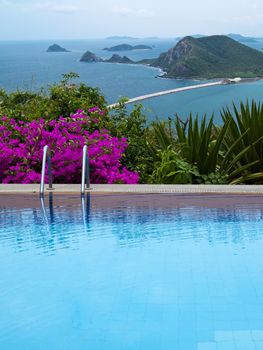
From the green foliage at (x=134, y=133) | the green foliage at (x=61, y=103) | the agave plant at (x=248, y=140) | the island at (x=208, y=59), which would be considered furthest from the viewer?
the island at (x=208, y=59)

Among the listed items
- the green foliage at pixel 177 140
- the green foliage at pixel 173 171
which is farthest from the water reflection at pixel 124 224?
the green foliage at pixel 177 140

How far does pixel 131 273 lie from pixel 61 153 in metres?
2.47

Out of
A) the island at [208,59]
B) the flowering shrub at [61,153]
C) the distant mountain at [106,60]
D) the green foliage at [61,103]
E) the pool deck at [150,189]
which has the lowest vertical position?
the distant mountain at [106,60]

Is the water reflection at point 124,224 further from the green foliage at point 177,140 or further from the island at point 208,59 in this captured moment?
the island at point 208,59

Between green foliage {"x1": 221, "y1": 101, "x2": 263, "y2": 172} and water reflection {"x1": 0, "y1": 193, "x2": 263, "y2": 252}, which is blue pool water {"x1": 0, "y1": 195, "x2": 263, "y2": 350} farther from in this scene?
green foliage {"x1": 221, "y1": 101, "x2": 263, "y2": 172}

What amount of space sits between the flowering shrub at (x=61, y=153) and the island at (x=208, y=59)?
24.4m

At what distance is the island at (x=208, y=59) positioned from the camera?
32406 mm


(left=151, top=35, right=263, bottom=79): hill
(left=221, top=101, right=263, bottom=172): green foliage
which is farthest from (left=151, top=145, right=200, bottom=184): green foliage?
(left=151, top=35, right=263, bottom=79): hill

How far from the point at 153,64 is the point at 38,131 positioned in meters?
39.3

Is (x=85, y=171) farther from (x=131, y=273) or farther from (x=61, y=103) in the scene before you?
(x=61, y=103)

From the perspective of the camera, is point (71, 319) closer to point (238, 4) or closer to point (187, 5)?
point (187, 5)

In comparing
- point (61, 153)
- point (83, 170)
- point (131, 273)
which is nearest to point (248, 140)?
point (61, 153)

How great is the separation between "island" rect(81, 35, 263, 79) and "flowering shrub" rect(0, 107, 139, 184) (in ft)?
80.1

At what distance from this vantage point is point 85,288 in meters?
3.61
